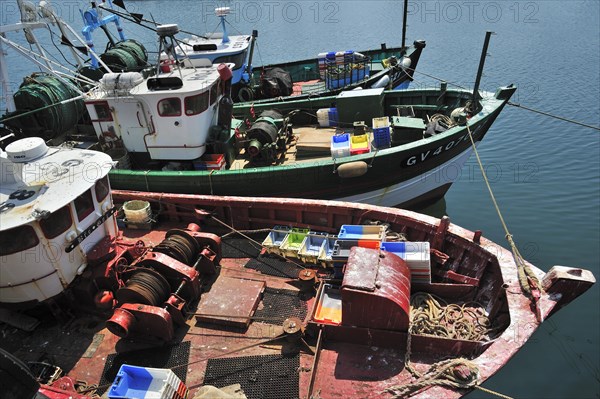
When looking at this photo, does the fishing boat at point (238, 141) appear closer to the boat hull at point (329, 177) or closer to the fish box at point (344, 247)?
the boat hull at point (329, 177)

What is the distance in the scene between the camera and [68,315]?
21.3 ft

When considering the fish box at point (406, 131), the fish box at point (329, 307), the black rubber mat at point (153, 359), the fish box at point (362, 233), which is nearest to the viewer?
the black rubber mat at point (153, 359)

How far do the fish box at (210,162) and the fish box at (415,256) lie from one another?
5.43 meters

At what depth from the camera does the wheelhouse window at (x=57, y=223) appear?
17.7 feet

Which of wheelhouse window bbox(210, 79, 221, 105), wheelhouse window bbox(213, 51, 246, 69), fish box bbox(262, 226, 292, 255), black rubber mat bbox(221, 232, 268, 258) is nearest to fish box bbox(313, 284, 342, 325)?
fish box bbox(262, 226, 292, 255)

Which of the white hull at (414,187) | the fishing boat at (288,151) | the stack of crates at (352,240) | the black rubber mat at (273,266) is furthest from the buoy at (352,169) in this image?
the black rubber mat at (273,266)

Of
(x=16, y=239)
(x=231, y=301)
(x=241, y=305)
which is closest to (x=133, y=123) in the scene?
(x=16, y=239)

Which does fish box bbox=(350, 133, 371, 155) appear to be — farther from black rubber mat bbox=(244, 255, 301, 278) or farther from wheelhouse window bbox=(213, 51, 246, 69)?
wheelhouse window bbox=(213, 51, 246, 69)

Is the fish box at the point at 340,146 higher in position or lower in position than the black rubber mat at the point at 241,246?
higher

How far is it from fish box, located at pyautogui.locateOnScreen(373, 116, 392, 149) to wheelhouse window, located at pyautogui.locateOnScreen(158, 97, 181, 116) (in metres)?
5.00

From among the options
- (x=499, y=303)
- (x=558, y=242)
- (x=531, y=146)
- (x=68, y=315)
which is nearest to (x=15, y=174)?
(x=68, y=315)

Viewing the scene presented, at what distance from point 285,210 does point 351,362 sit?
11.3ft

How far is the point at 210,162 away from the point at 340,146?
340 cm

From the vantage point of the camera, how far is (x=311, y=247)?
25.2 ft
